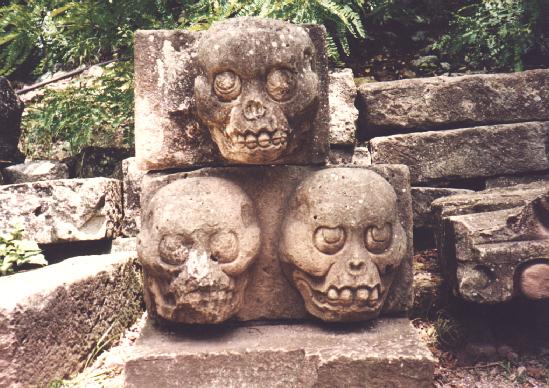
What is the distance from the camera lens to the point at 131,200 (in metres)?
2.92

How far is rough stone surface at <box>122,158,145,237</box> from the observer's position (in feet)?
9.46

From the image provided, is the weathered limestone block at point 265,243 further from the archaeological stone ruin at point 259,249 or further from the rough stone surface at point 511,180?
the rough stone surface at point 511,180

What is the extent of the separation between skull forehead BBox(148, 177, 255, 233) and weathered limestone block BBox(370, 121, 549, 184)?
1.56m

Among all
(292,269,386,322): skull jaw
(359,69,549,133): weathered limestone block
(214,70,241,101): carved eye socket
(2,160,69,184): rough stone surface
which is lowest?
(292,269,386,322): skull jaw

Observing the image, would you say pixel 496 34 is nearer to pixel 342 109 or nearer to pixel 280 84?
pixel 342 109

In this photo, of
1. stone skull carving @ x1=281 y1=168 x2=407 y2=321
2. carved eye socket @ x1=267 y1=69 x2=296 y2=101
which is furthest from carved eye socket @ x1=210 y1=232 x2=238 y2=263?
carved eye socket @ x1=267 y1=69 x2=296 y2=101

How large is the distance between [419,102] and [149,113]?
1816mm

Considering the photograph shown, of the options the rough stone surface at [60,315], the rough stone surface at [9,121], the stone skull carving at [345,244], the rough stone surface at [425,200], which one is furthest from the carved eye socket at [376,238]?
the rough stone surface at [9,121]

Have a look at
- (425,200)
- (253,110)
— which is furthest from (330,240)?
(425,200)

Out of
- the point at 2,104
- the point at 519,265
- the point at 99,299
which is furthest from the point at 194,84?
the point at 2,104

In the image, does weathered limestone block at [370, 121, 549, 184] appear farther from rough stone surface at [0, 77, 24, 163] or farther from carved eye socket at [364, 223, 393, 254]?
rough stone surface at [0, 77, 24, 163]

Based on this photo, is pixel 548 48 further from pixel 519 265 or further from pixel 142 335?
pixel 142 335

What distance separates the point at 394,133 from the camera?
3.03 metres

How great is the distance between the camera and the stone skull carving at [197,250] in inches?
57.8
